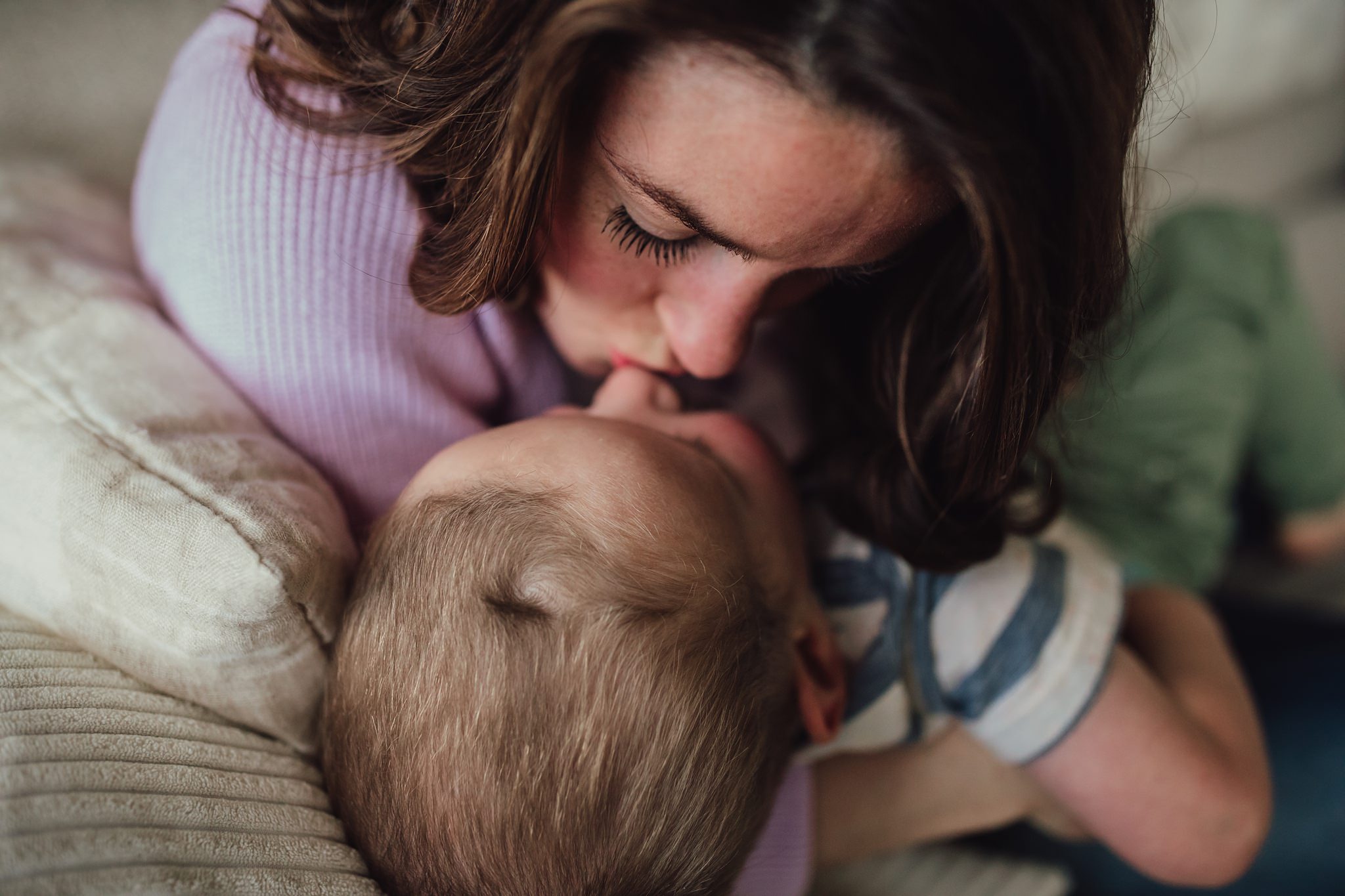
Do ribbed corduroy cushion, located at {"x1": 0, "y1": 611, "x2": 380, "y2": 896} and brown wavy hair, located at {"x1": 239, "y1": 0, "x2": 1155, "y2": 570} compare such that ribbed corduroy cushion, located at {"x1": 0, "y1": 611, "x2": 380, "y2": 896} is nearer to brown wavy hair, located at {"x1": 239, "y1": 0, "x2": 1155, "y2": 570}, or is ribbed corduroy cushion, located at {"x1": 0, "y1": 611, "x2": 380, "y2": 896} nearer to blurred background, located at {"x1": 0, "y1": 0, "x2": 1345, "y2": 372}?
brown wavy hair, located at {"x1": 239, "y1": 0, "x2": 1155, "y2": 570}

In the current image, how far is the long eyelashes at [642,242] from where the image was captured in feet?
2.01

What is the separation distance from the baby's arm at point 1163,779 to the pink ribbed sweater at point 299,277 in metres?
0.30

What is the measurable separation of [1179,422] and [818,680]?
74cm

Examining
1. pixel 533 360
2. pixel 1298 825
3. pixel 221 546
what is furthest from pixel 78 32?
pixel 1298 825

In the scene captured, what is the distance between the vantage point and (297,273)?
0.71 m

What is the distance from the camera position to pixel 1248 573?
4.79ft

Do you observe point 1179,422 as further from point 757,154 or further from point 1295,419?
point 757,154

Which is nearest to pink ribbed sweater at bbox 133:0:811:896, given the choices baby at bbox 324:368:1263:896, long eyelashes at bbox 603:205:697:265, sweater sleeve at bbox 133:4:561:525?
sweater sleeve at bbox 133:4:561:525

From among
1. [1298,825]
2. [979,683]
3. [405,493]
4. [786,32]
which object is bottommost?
[1298,825]

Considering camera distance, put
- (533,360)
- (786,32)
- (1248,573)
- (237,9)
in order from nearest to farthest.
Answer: (786,32) < (237,9) < (533,360) < (1248,573)

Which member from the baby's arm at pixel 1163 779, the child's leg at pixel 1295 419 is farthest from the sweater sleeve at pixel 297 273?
the child's leg at pixel 1295 419

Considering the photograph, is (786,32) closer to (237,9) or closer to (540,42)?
(540,42)

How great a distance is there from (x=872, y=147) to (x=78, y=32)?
0.95 metres

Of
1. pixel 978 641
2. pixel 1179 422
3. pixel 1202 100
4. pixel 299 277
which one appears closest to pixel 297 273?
pixel 299 277
